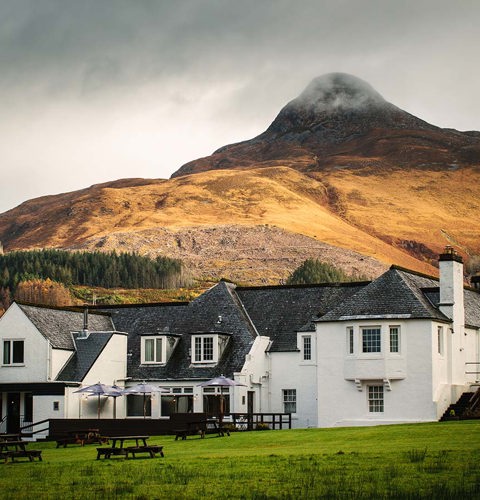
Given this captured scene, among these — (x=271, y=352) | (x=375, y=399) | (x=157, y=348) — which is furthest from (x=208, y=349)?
(x=375, y=399)

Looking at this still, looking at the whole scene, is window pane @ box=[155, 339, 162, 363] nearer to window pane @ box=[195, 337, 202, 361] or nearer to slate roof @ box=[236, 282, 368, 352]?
window pane @ box=[195, 337, 202, 361]

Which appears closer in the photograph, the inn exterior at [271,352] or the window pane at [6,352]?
the inn exterior at [271,352]

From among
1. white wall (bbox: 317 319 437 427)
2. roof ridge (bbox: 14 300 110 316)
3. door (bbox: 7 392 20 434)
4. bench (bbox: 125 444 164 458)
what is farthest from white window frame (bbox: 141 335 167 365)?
bench (bbox: 125 444 164 458)

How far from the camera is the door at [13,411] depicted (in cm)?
6256

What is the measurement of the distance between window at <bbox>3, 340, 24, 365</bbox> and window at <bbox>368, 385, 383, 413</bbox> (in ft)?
68.7

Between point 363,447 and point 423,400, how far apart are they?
19037 millimetres

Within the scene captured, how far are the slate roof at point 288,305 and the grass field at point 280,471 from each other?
22.1 m

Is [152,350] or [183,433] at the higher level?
[152,350]

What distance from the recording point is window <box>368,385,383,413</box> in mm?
55875

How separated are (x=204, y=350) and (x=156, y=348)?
137 inches

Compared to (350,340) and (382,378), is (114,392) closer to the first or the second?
(350,340)

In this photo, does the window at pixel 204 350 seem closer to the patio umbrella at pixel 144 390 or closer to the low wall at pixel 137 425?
the patio umbrella at pixel 144 390

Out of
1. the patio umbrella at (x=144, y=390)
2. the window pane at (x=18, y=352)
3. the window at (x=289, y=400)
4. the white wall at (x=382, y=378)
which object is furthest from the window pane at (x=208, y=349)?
the window pane at (x=18, y=352)

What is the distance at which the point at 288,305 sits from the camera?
218 ft
